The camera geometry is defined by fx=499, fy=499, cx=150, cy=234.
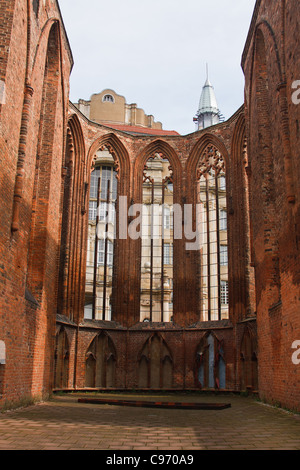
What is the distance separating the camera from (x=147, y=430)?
6.23 metres

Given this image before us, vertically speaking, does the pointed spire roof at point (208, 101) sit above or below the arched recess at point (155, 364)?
above

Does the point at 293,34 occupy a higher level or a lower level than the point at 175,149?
lower

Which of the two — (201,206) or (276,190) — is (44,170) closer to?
(276,190)

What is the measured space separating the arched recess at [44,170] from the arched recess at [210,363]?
6.97 metres

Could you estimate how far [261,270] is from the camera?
11945 millimetres

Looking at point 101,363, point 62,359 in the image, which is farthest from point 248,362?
point 62,359

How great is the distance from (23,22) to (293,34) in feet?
16.8

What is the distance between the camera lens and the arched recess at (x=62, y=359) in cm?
1480

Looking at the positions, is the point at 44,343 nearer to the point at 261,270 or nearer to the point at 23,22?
the point at 261,270

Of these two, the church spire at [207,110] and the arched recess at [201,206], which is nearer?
the arched recess at [201,206]

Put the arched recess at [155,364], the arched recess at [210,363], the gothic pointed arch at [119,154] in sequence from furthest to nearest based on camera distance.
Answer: the gothic pointed arch at [119,154] → the arched recess at [155,364] → the arched recess at [210,363]

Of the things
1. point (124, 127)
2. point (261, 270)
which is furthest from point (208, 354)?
point (124, 127)

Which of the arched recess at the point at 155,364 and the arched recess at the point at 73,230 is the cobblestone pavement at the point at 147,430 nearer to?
the arched recess at the point at 73,230

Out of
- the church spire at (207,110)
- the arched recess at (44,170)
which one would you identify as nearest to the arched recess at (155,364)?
the arched recess at (44,170)
